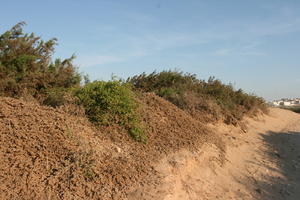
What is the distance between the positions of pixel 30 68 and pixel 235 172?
6561mm

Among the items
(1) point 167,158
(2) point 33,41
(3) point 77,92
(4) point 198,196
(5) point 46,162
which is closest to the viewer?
(5) point 46,162

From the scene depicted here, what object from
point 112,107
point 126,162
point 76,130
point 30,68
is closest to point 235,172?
point 126,162

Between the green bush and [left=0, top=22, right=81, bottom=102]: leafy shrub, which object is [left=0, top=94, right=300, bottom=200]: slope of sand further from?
[left=0, top=22, right=81, bottom=102]: leafy shrub

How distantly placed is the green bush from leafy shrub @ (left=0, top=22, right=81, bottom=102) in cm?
200

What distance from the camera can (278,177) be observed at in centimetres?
732

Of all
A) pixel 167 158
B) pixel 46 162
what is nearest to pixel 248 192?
pixel 167 158

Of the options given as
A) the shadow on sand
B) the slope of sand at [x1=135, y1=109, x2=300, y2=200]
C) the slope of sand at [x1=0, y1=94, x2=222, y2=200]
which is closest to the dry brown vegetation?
the slope of sand at [x1=0, y1=94, x2=222, y2=200]

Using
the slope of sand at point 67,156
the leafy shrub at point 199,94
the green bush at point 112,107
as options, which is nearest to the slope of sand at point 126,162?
the slope of sand at point 67,156

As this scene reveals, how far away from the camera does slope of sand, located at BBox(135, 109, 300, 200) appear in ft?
18.5

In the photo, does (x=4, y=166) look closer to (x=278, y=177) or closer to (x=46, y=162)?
(x=46, y=162)

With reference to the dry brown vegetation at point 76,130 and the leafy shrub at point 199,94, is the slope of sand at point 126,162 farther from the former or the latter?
the leafy shrub at point 199,94

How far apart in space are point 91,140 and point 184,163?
190cm

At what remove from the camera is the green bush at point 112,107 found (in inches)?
252

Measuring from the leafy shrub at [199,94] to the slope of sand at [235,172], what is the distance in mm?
800
